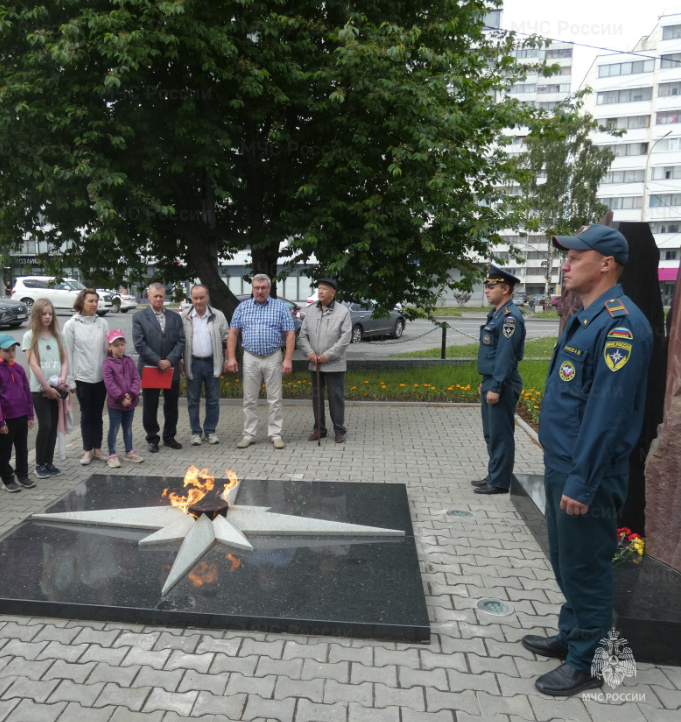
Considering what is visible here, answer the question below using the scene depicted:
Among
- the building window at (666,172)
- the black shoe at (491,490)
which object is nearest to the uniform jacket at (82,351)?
the black shoe at (491,490)

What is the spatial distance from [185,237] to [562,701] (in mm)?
10182

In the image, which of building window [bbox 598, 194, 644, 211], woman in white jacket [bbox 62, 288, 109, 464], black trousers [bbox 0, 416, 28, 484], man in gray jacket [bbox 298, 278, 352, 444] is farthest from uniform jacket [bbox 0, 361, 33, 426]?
building window [bbox 598, 194, 644, 211]

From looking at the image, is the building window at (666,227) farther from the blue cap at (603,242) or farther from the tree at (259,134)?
the blue cap at (603,242)

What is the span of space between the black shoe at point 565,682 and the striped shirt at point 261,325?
5186 millimetres

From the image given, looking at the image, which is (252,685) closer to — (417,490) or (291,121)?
(417,490)

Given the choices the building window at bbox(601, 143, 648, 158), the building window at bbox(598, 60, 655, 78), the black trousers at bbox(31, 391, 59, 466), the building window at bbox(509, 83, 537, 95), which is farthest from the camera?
the building window at bbox(509, 83, 537, 95)

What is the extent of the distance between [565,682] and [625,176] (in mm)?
59641

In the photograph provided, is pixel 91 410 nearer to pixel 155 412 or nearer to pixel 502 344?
pixel 155 412

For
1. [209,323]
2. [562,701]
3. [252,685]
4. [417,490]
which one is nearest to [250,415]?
[209,323]

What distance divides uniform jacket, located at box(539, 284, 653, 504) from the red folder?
17.3 ft

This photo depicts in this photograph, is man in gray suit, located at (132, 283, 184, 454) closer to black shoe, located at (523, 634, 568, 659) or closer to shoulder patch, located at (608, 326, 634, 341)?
black shoe, located at (523, 634, 568, 659)

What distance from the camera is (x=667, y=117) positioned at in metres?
53.2

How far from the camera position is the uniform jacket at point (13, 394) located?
5.78 meters

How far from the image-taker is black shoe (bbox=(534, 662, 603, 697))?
10.2 ft
